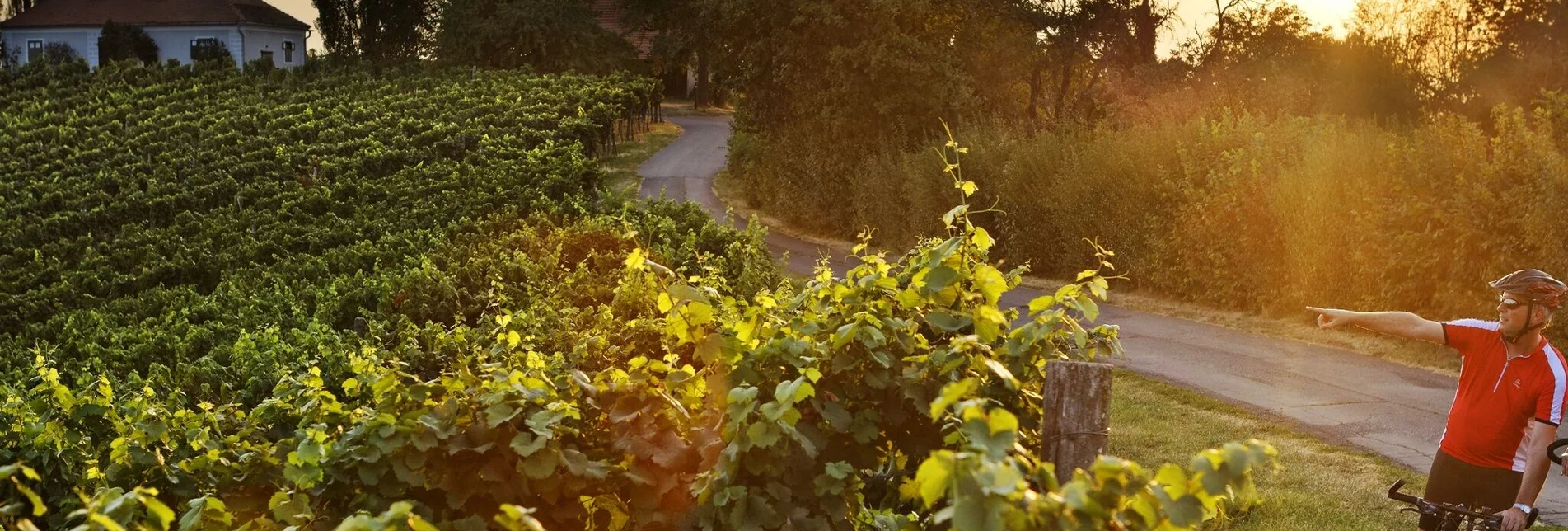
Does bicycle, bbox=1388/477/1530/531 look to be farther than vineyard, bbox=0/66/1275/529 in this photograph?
Yes

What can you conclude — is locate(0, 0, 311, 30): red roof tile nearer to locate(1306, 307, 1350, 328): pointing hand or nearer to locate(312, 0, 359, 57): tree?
locate(312, 0, 359, 57): tree

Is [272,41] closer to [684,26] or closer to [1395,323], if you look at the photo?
[684,26]

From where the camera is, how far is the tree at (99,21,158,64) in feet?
201

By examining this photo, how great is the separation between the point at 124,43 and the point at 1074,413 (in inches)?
2603

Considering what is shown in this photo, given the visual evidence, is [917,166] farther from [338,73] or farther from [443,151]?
[338,73]

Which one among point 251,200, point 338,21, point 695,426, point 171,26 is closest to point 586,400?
point 695,426

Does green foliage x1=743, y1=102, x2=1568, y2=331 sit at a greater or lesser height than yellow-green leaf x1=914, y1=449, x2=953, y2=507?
lesser

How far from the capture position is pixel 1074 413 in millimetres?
3768

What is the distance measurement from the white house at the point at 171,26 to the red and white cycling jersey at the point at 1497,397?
63493 millimetres

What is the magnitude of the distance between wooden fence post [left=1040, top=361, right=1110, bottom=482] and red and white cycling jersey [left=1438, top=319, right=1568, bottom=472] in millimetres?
2584

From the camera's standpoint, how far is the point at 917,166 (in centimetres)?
2447

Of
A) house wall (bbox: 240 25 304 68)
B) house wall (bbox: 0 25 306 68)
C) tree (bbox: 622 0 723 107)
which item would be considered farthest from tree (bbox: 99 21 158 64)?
tree (bbox: 622 0 723 107)

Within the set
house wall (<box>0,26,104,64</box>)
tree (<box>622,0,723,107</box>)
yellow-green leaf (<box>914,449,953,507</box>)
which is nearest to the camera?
yellow-green leaf (<box>914,449,953,507</box>)

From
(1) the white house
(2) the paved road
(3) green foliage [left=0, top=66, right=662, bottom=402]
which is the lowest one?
(2) the paved road
